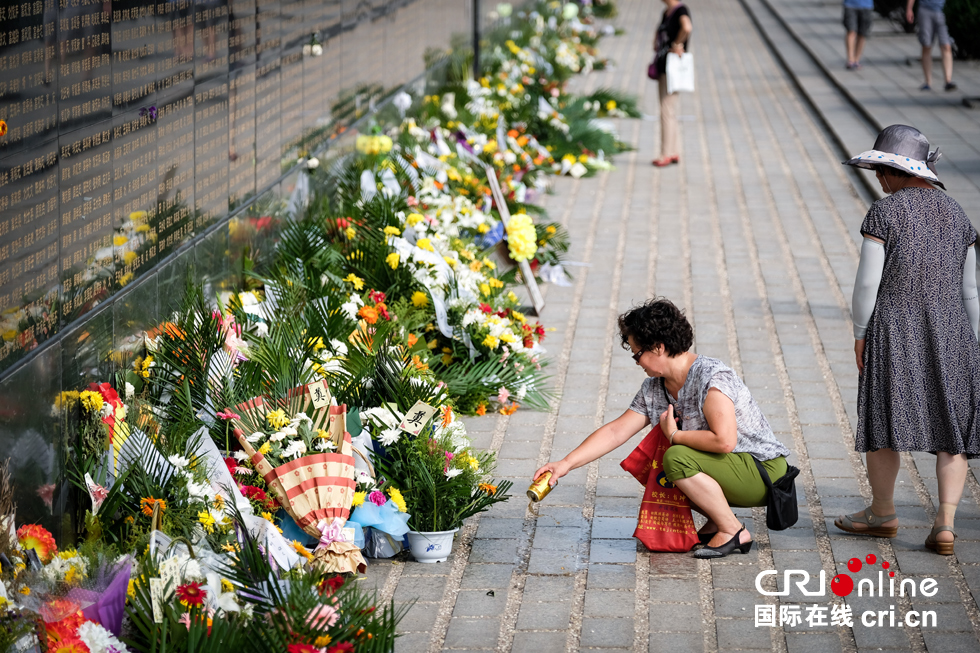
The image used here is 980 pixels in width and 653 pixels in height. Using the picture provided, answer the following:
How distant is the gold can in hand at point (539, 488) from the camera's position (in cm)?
359

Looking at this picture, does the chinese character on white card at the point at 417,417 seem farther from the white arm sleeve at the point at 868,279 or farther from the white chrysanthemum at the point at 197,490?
the white arm sleeve at the point at 868,279

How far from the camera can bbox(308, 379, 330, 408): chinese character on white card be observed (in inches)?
152

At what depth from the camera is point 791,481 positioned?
392cm

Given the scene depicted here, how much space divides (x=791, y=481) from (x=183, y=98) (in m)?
2.97

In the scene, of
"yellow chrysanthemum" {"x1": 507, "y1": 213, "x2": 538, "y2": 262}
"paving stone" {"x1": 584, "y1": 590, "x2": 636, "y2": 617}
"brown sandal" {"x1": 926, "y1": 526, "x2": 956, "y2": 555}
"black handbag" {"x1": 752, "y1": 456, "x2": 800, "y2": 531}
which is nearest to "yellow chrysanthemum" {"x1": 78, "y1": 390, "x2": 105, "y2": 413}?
"paving stone" {"x1": 584, "y1": 590, "x2": 636, "y2": 617}

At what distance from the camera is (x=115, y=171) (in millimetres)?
4051

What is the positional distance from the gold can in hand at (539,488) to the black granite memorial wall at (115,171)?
1498 millimetres

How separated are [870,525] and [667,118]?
761 cm

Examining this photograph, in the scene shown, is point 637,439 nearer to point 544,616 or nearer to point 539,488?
point 539,488

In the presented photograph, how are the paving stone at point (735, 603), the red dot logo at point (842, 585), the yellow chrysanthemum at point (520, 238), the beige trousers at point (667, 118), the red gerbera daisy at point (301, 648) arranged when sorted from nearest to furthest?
the red gerbera daisy at point (301, 648), the paving stone at point (735, 603), the red dot logo at point (842, 585), the yellow chrysanthemum at point (520, 238), the beige trousers at point (667, 118)

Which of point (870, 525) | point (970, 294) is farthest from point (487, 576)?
point (970, 294)

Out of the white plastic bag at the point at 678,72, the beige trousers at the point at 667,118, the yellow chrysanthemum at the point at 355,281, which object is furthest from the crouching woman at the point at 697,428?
the beige trousers at the point at 667,118

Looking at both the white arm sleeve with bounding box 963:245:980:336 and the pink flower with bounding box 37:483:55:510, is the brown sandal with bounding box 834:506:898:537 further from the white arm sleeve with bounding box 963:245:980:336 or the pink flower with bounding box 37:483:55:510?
the pink flower with bounding box 37:483:55:510

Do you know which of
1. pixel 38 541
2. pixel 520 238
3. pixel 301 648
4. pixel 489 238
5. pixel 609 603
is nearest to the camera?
pixel 301 648
